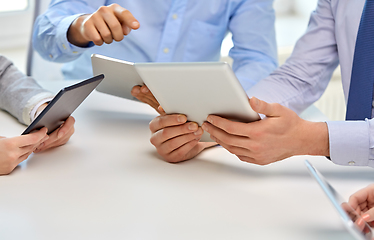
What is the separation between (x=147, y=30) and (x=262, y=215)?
3.10ft

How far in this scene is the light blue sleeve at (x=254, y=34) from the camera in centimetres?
134

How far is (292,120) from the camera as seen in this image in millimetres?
684

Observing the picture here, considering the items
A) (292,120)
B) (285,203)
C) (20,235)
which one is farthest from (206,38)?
(20,235)

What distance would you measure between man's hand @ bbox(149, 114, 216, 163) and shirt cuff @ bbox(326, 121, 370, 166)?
0.80ft

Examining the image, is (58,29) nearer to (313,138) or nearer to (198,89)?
(198,89)

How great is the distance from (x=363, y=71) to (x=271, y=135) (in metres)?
0.35

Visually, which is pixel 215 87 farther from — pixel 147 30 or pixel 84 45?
pixel 147 30

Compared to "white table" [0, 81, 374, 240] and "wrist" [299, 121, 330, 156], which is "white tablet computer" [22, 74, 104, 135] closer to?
"white table" [0, 81, 374, 240]

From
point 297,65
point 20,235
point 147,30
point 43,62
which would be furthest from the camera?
point 43,62

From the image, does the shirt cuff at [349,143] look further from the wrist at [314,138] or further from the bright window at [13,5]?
the bright window at [13,5]

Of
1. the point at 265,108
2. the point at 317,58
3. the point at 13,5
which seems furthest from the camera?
the point at 13,5

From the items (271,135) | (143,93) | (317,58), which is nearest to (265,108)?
(271,135)

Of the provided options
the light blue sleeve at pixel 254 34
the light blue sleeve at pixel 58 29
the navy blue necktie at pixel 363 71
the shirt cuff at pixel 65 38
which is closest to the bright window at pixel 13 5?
the light blue sleeve at pixel 58 29

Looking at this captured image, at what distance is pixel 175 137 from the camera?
744 millimetres
